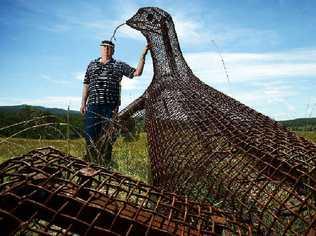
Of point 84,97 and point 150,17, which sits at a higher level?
point 150,17

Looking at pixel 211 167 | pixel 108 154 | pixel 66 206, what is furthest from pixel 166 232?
pixel 108 154

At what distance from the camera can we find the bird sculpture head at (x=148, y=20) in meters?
6.06

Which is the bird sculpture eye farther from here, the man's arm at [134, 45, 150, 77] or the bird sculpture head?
the man's arm at [134, 45, 150, 77]

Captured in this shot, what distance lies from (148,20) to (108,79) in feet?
5.20

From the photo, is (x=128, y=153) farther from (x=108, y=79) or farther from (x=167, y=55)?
(x=167, y=55)

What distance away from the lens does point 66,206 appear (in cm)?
130

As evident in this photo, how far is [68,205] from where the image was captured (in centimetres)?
131

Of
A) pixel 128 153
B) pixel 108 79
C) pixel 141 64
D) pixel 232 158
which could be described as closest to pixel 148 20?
pixel 141 64

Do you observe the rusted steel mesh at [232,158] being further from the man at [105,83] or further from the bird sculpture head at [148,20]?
the man at [105,83]

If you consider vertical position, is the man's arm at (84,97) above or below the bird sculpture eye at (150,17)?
below

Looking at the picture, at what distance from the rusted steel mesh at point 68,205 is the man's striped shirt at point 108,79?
5980 mm

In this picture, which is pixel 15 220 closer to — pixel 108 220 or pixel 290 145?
pixel 108 220

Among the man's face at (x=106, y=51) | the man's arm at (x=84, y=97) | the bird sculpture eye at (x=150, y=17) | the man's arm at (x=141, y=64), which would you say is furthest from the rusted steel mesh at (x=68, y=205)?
the man's arm at (x=84, y=97)

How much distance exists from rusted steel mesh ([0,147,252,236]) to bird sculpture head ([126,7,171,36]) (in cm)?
471
